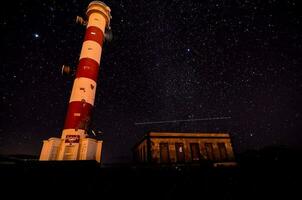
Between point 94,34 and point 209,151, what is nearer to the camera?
point 94,34

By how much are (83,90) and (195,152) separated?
45.6 ft

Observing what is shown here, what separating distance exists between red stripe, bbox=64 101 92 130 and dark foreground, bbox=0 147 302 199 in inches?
289

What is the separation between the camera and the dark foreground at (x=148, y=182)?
4859mm

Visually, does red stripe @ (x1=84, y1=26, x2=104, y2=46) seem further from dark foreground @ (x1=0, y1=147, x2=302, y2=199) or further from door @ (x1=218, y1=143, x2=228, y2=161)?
door @ (x1=218, y1=143, x2=228, y2=161)

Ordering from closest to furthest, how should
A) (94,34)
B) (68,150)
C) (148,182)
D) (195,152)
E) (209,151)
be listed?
(148,182)
(68,150)
(94,34)
(195,152)
(209,151)

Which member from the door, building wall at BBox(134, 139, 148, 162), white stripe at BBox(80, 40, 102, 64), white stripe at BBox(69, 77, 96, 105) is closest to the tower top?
white stripe at BBox(80, 40, 102, 64)

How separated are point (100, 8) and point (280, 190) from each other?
71.5ft

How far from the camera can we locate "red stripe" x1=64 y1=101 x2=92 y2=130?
13.4 m

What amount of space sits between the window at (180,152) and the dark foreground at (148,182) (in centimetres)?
1281

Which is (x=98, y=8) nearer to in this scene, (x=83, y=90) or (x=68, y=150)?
(x=83, y=90)

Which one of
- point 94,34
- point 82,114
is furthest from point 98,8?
point 82,114

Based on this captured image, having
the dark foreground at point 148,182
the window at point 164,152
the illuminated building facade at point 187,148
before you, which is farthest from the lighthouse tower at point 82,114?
the window at point 164,152

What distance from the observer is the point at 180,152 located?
62.4 feet

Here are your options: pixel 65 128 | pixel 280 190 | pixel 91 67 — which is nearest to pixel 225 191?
pixel 280 190
